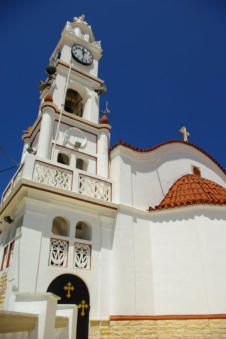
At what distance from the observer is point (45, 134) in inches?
444

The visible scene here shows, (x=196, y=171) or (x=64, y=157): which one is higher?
(x=196, y=171)

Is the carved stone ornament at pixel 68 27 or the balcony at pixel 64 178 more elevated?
the carved stone ornament at pixel 68 27

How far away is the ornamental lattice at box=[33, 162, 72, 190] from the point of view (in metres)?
9.59

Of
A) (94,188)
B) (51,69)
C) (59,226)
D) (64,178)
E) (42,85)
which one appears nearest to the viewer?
(64,178)

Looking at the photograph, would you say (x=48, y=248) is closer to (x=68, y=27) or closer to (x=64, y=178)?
(x=64, y=178)

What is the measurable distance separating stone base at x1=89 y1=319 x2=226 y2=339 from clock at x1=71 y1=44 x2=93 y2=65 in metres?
13.2

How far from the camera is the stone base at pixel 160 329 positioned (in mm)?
8484

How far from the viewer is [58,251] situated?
352 inches

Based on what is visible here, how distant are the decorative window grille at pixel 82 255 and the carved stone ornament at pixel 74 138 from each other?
175 inches

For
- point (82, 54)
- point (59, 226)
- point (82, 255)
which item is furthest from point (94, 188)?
point (82, 54)

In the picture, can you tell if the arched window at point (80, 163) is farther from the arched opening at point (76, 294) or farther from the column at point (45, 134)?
the arched opening at point (76, 294)

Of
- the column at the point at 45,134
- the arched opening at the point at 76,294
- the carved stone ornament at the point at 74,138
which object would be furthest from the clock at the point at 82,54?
the arched opening at the point at 76,294

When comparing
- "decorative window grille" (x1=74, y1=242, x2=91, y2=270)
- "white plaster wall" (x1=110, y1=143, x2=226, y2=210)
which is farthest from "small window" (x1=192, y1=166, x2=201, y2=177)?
"decorative window grille" (x1=74, y1=242, x2=91, y2=270)

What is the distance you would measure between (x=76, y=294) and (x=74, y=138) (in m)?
6.41
